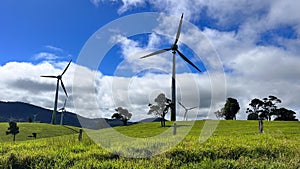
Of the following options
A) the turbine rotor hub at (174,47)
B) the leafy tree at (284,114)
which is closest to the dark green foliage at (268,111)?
the leafy tree at (284,114)

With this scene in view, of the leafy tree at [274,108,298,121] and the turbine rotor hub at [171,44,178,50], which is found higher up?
the turbine rotor hub at [171,44,178,50]

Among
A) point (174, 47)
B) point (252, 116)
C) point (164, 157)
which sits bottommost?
point (164, 157)

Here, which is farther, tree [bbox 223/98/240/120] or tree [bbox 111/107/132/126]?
tree [bbox 223/98/240/120]

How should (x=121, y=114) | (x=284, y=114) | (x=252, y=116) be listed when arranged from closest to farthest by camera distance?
(x=121, y=114), (x=284, y=114), (x=252, y=116)

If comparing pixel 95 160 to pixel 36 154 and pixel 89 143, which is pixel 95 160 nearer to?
pixel 36 154

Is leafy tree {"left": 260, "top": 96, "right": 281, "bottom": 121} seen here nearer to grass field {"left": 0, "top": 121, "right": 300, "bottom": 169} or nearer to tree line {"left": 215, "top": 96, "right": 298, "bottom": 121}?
tree line {"left": 215, "top": 96, "right": 298, "bottom": 121}

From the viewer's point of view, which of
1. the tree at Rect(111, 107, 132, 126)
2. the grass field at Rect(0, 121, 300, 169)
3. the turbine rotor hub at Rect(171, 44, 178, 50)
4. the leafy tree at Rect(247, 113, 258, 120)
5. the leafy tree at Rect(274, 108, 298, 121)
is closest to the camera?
the grass field at Rect(0, 121, 300, 169)

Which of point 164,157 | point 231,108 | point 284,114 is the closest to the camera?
point 164,157

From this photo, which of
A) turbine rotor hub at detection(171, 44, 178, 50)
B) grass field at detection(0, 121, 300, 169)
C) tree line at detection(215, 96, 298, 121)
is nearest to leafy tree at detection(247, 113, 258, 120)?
tree line at detection(215, 96, 298, 121)

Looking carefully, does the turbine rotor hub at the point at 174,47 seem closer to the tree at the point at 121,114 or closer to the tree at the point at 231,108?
the tree at the point at 121,114

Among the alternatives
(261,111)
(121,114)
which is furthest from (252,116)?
(121,114)

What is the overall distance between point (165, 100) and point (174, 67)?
15.1m

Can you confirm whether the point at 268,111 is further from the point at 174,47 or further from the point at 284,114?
the point at 174,47

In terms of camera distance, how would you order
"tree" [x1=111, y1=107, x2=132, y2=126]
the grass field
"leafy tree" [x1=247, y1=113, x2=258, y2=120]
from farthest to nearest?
"leafy tree" [x1=247, y1=113, x2=258, y2=120]
"tree" [x1=111, y1=107, x2=132, y2=126]
the grass field
